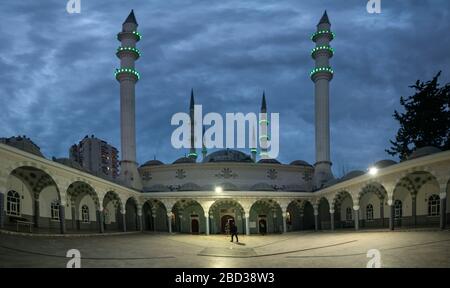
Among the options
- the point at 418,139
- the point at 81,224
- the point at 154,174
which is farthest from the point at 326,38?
the point at 81,224

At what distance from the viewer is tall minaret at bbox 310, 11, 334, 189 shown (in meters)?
41.9

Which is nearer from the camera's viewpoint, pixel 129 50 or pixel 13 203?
pixel 13 203

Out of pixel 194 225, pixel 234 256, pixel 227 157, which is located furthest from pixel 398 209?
pixel 227 157

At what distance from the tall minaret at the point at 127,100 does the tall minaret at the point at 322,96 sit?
20.2 meters

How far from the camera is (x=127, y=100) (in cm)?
3944

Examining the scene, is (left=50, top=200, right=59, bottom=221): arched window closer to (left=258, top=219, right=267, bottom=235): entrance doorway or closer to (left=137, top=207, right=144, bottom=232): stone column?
(left=137, top=207, right=144, bottom=232): stone column

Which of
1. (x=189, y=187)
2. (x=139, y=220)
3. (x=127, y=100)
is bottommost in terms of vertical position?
(x=139, y=220)

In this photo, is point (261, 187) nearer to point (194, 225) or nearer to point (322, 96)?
point (194, 225)

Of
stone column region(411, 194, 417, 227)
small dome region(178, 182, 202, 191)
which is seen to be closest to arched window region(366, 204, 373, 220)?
stone column region(411, 194, 417, 227)

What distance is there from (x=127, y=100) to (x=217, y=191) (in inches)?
569

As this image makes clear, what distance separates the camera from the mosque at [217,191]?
70.2ft

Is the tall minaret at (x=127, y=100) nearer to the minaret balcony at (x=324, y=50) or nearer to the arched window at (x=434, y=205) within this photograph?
the minaret balcony at (x=324, y=50)

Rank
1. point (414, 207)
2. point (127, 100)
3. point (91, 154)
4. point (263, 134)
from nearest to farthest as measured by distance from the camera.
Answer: point (414, 207), point (127, 100), point (263, 134), point (91, 154)

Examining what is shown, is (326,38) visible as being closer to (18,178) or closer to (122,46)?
(122,46)
